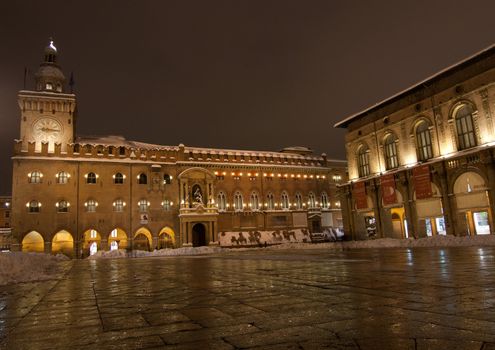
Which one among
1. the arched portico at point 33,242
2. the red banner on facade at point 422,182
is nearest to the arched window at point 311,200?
the red banner on facade at point 422,182

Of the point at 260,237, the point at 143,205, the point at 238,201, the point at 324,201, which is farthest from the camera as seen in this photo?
the point at 324,201

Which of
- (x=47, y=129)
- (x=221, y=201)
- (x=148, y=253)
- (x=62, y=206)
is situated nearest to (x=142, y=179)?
(x=62, y=206)

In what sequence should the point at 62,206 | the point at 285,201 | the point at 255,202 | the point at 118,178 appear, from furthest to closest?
the point at 285,201 < the point at 255,202 < the point at 118,178 < the point at 62,206

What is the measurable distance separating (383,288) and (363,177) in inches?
1414

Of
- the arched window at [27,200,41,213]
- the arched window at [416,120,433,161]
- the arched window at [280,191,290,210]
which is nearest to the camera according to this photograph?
the arched window at [416,120,433,161]

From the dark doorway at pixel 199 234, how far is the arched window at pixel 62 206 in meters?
15.2

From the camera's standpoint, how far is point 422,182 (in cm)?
3158

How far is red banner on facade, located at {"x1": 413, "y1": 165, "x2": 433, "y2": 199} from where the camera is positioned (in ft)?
102

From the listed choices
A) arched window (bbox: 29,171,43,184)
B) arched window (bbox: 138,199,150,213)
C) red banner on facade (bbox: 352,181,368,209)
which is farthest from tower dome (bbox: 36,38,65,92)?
red banner on facade (bbox: 352,181,368,209)

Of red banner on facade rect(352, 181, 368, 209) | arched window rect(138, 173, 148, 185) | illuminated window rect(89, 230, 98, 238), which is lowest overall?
illuminated window rect(89, 230, 98, 238)

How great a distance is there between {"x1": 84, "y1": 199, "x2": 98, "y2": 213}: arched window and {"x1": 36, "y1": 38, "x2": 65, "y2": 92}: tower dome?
1517 centimetres

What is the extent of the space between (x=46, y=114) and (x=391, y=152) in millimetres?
39083

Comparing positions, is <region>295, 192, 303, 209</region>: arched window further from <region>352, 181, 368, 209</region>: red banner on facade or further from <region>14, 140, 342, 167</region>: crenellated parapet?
<region>352, 181, 368, 209</region>: red banner on facade

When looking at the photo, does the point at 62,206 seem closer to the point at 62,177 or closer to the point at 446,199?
the point at 62,177
